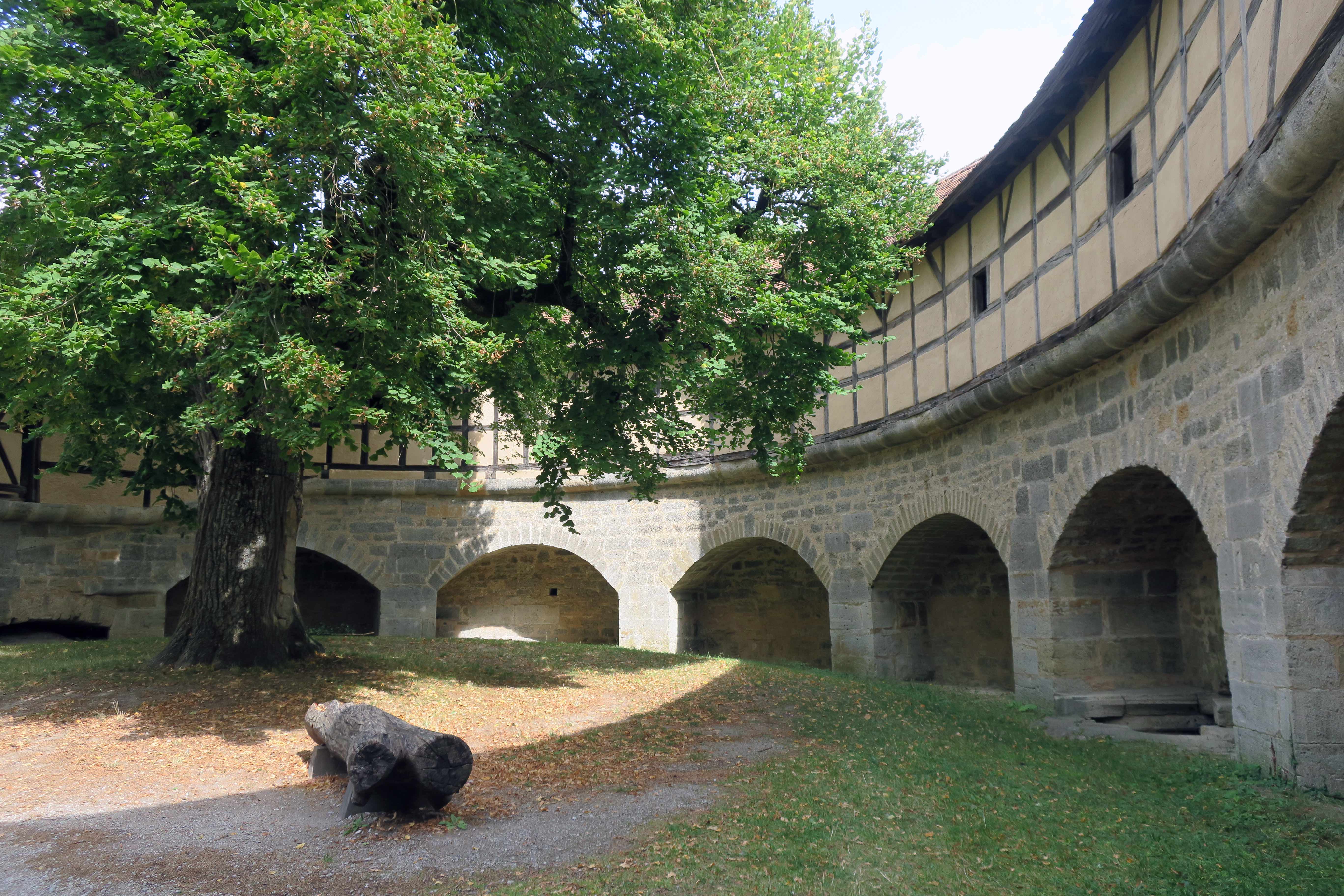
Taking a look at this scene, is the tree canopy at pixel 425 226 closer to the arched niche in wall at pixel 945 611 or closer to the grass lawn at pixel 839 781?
Answer: the grass lawn at pixel 839 781

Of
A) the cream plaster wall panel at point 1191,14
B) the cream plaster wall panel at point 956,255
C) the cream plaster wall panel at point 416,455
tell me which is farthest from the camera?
the cream plaster wall panel at point 416,455

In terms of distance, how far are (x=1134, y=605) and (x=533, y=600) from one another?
9.45 meters

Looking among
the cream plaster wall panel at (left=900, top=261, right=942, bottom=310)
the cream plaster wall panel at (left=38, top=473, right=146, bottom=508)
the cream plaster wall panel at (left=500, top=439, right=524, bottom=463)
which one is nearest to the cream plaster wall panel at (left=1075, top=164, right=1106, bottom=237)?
the cream plaster wall panel at (left=900, top=261, right=942, bottom=310)

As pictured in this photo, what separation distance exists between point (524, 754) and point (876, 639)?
18.8 feet

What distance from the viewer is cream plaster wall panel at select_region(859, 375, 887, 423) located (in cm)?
979

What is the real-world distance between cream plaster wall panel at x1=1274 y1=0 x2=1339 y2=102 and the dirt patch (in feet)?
14.3

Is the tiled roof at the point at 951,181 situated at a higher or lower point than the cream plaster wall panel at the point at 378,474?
higher

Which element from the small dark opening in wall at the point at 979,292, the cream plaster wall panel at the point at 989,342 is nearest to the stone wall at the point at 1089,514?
the cream plaster wall panel at the point at 989,342

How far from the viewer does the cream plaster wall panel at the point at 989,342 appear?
7.75m

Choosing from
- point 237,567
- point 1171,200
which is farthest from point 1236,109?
point 237,567

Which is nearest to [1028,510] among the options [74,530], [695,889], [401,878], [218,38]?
[695,889]

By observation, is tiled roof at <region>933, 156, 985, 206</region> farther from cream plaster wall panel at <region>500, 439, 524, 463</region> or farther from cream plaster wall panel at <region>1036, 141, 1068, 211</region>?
cream plaster wall panel at <region>500, 439, 524, 463</region>

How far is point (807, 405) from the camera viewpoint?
7.81 m

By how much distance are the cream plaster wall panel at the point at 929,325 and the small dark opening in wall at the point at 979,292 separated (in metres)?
0.55
